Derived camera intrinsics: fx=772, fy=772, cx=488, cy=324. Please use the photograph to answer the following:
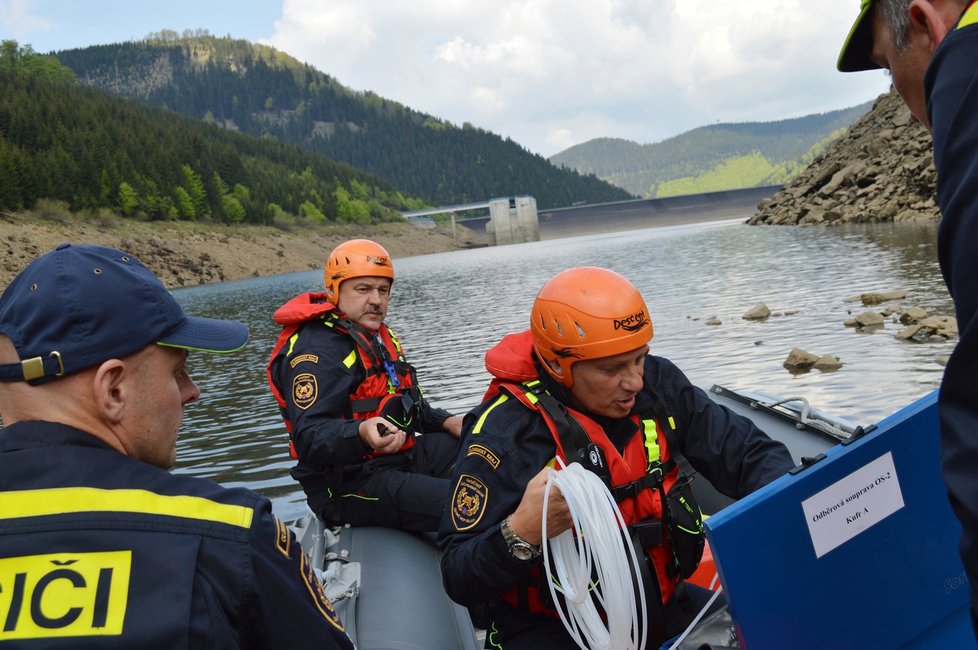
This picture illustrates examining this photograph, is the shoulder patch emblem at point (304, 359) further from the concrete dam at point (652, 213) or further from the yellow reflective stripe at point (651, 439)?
the concrete dam at point (652, 213)

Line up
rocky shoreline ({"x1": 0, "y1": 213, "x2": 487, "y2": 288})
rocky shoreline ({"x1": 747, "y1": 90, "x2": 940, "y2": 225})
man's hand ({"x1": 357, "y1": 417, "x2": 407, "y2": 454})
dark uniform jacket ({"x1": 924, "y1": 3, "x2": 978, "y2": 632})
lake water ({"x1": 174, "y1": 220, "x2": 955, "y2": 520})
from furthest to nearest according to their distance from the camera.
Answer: rocky shoreline ({"x1": 0, "y1": 213, "x2": 487, "y2": 288}) < rocky shoreline ({"x1": 747, "y1": 90, "x2": 940, "y2": 225}) < lake water ({"x1": 174, "y1": 220, "x2": 955, "y2": 520}) < man's hand ({"x1": 357, "y1": 417, "x2": 407, "y2": 454}) < dark uniform jacket ({"x1": 924, "y1": 3, "x2": 978, "y2": 632})

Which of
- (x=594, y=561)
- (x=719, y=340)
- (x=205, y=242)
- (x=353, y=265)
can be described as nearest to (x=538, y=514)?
(x=594, y=561)

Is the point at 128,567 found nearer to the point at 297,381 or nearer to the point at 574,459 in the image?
the point at 574,459

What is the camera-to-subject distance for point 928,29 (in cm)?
144

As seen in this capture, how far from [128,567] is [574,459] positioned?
1802mm

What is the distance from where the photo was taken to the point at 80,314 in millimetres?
1704

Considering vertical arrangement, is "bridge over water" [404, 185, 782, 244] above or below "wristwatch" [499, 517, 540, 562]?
above

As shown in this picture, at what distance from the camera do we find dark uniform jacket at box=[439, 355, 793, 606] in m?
2.86

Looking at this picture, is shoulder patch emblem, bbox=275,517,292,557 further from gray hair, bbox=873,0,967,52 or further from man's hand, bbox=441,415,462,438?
man's hand, bbox=441,415,462,438

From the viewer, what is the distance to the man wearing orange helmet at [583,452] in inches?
116

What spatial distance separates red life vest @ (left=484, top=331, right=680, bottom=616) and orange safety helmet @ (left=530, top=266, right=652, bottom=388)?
15 centimetres

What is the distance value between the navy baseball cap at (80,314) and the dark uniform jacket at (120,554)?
16 cm

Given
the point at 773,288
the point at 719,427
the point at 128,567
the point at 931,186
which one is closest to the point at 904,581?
the point at 719,427

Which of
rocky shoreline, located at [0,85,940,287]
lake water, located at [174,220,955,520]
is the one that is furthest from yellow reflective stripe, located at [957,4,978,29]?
rocky shoreline, located at [0,85,940,287]
